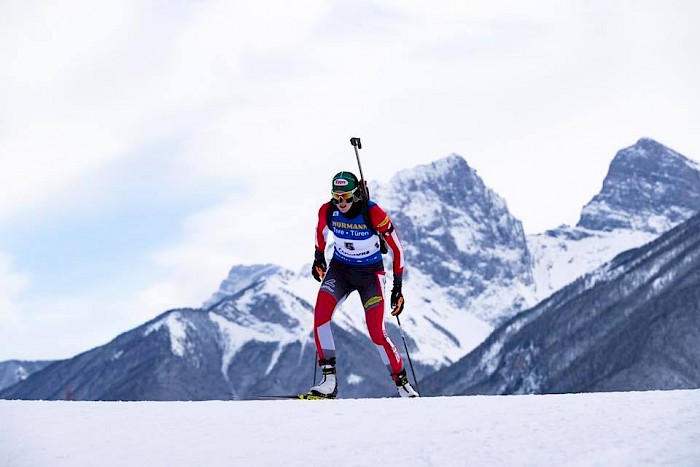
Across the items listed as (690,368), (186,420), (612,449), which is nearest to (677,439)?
(612,449)

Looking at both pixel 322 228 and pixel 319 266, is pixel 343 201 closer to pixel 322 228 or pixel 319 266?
pixel 322 228

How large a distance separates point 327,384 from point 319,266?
6.48 ft

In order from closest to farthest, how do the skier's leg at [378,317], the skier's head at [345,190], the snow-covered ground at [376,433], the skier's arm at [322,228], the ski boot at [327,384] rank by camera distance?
the snow-covered ground at [376,433]
the ski boot at [327,384]
the skier's head at [345,190]
the skier's leg at [378,317]
the skier's arm at [322,228]

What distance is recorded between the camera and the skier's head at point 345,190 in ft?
44.1

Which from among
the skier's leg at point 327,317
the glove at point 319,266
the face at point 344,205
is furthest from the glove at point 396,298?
the face at point 344,205

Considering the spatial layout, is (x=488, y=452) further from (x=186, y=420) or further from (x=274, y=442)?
(x=186, y=420)

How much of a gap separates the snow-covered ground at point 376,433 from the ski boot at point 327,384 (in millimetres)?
3192

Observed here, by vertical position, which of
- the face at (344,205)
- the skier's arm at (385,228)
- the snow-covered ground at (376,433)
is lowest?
the snow-covered ground at (376,433)

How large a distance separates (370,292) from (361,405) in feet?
13.7

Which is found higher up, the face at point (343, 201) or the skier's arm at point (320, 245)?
Answer: the face at point (343, 201)

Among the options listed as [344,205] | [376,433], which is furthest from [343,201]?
[376,433]

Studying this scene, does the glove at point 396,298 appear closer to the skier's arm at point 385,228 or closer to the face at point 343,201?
the skier's arm at point 385,228

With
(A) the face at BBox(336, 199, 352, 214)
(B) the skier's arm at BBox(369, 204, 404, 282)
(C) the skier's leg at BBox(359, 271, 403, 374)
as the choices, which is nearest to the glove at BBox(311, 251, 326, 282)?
(C) the skier's leg at BBox(359, 271, 403, 374)

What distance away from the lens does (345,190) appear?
1343cm
